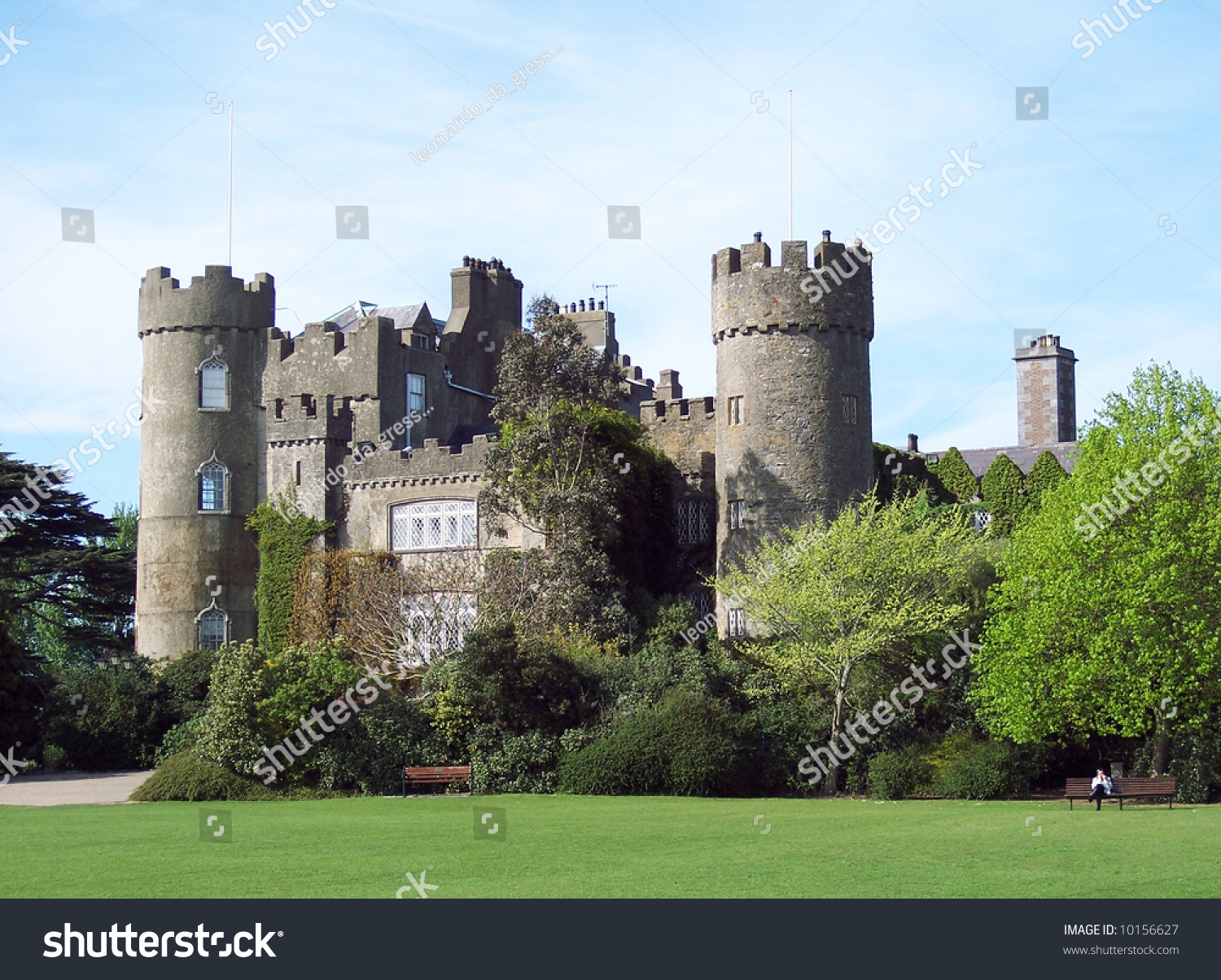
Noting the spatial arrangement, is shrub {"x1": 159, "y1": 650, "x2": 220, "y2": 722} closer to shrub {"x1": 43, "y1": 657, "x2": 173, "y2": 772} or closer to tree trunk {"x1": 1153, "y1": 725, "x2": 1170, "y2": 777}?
shrub {"x1": 43, "y1": 657, "x2": 173, "y2": 772}

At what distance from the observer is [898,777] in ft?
98.3

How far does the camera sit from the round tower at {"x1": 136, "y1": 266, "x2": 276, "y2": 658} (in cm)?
4584

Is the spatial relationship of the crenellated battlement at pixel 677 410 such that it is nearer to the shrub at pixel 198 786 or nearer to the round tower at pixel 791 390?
the round tower at pixel 791 390

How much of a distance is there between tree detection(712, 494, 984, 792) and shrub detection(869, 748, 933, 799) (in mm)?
1266

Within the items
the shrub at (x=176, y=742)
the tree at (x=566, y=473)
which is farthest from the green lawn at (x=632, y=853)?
the tree at (x=566, y=473)

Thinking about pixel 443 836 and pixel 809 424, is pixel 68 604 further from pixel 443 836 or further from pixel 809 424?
pixel 443 836

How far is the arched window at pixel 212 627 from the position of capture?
4553 centimetres

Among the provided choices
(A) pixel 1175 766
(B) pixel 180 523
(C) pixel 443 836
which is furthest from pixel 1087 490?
(B) pixel 180 523

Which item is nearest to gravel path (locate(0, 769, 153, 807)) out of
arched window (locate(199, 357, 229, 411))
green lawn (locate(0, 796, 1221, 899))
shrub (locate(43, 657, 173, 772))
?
shrub (locate(43, 657, 173, 772))

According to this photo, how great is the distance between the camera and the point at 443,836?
67.8 feet

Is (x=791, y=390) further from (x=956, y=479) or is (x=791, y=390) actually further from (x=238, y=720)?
(x=238, y=720)

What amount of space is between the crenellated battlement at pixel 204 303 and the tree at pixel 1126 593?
26586 mm
